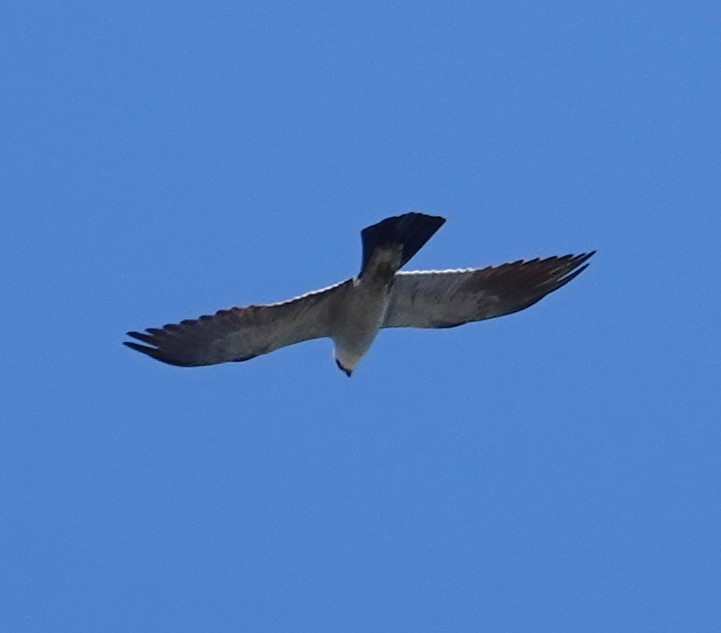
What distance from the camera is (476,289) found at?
14.1m

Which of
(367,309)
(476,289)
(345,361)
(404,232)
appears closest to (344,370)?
(345,361)

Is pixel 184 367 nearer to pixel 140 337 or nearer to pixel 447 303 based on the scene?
pixel 140 337

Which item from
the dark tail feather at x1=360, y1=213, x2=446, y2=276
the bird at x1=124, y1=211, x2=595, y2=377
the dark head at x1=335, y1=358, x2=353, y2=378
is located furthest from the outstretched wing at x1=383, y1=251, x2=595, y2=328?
the dark head at x1=335, y1=358, x2=353, y2=378

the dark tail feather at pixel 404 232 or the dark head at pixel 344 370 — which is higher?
the dark tail feather at pixel 404 232

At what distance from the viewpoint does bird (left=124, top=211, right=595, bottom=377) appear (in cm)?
1384

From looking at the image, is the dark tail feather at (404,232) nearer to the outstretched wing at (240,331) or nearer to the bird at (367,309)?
the bird at (367,309)

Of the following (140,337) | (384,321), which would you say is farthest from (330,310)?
(140,337)

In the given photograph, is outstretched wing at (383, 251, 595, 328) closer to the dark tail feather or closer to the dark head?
the dark tail feather

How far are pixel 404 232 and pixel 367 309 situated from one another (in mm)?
935

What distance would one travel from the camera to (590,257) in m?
14.1

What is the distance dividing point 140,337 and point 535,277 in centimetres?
346

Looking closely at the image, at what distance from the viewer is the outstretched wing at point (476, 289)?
1401cm

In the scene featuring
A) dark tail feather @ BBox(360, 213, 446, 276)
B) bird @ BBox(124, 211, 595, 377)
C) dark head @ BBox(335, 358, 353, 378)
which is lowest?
dark head @ BBox(335, 358, 353, 378)

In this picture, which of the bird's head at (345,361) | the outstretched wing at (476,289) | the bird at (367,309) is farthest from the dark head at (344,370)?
the outstretched wing at (476,289)
